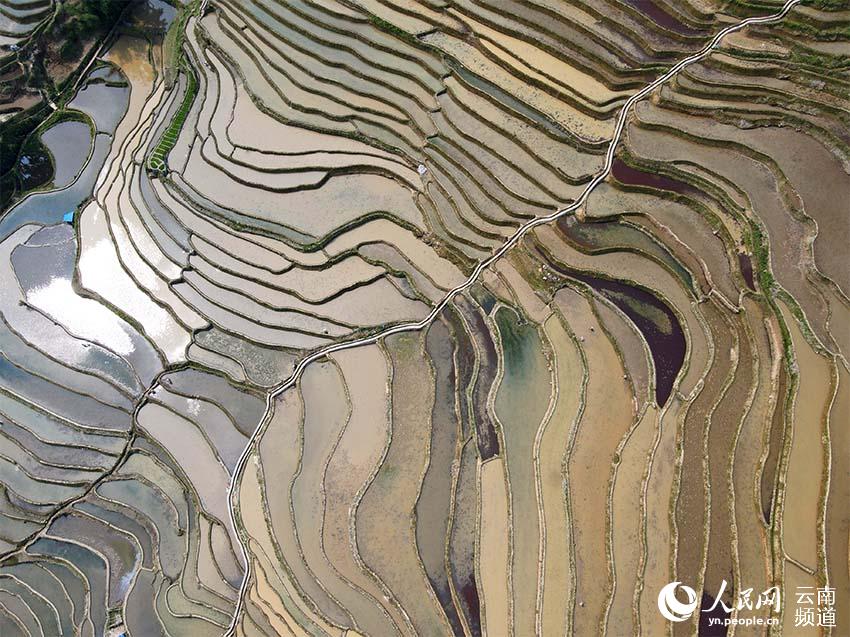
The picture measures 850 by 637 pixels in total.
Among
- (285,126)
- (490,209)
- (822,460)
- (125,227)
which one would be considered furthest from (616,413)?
(125,227)

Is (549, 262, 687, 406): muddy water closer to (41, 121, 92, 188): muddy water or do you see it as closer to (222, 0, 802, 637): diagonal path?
(222, 0, 802, 637): diagonal path

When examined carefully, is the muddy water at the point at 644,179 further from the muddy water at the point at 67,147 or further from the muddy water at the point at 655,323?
the muddy water at the point at 67,147

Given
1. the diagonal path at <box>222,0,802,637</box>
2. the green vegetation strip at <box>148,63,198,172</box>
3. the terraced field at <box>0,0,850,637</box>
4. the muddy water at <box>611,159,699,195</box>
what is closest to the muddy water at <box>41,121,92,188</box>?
the terraced field at <box>0,0,850,637</box>

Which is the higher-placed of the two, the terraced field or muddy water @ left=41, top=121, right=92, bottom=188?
muddy water @ left=41, top=121, right=92, bottom=188

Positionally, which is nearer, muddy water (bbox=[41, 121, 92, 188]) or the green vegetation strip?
the green vegetation strip

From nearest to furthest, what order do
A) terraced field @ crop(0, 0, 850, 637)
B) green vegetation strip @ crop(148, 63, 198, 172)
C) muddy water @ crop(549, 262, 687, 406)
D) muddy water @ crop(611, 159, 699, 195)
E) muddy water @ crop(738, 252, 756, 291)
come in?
terraced field @ crop(0, 0, 850, 637)
muddy water @ crop(549, 262, 687, 406)
muddy water @ crop(738, 252, 756, 291)
muddy water @ crop(611, 159, 699, 195)
green vegetation strip @ crop(148, 63, 198, 172)
